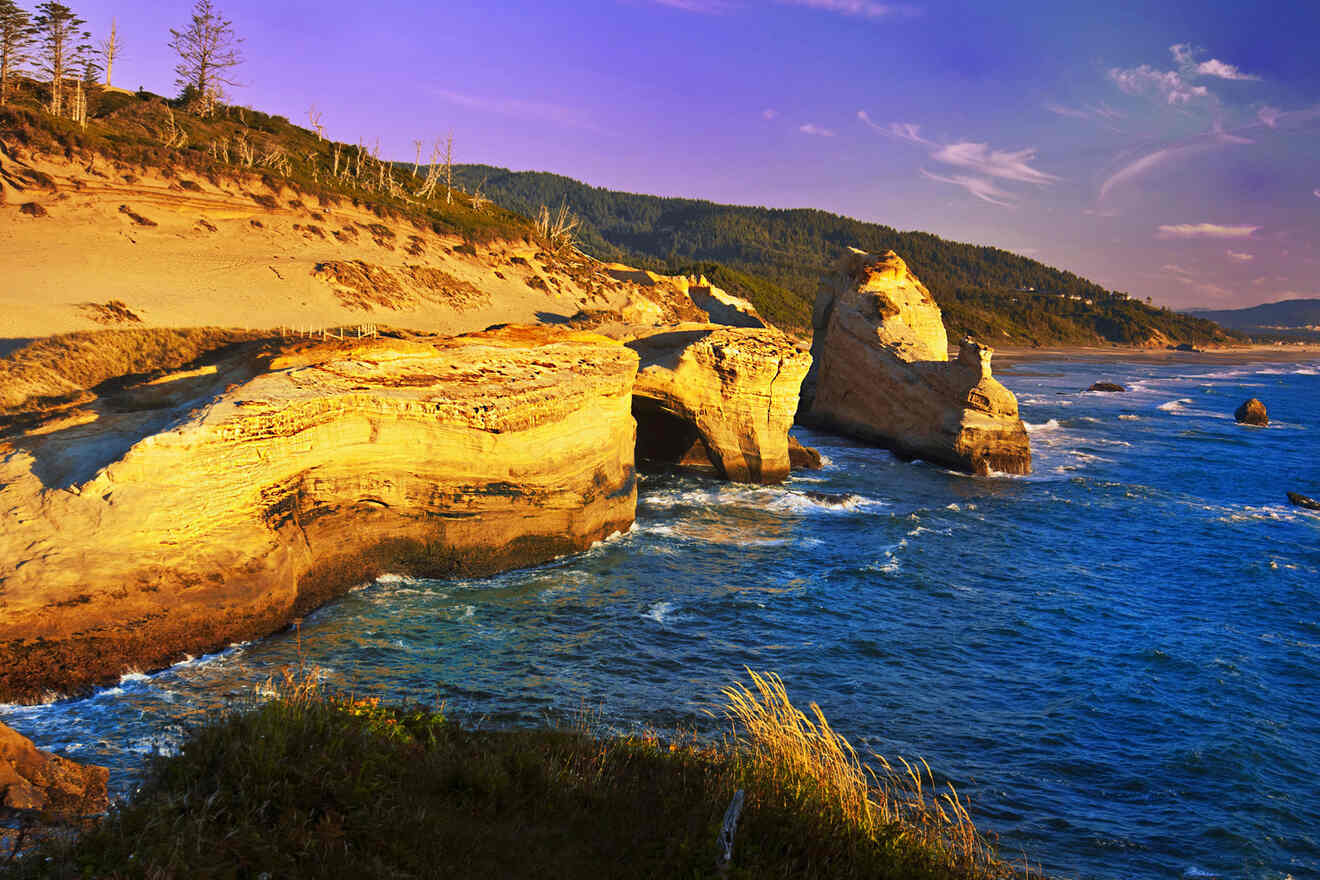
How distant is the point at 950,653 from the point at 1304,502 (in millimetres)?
19773

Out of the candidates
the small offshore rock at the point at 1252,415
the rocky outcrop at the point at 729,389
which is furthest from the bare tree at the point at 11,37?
the small offshore rock at the point at 1252,415

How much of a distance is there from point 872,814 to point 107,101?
6359 cm

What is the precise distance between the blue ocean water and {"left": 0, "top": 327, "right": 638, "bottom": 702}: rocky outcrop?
672 mm

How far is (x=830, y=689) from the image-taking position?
1183 centimetres

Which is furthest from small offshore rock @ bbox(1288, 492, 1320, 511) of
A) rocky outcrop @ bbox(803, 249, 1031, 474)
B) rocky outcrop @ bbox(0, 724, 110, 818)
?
rocky outcrop @ bbox(0, 724, 110, 818)

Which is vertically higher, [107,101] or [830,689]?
[107,101]

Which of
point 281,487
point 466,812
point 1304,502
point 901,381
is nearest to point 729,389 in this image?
point 901,381

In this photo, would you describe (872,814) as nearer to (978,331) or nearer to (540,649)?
(540,649)

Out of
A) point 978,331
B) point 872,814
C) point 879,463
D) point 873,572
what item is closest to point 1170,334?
point 978,331

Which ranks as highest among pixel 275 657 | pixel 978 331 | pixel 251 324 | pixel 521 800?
pixel 978 331

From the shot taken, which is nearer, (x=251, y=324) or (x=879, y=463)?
(x=251, y=324)

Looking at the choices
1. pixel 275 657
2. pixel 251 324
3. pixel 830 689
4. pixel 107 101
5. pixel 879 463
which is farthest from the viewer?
pixel 107 101

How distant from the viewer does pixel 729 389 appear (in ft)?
74.7

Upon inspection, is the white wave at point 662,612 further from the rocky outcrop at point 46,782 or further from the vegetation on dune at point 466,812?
the rocky outcrop at point 46,782
